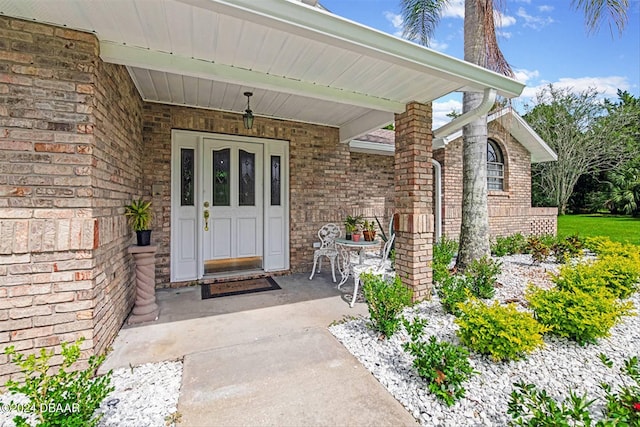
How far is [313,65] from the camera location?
2795mm

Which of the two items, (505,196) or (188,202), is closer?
(188,202)

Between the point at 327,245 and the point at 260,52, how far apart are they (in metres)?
3.37

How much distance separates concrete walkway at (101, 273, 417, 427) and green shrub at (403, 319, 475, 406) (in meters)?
0.28

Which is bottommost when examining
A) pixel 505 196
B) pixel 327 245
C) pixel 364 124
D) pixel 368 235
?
pixel 327 245

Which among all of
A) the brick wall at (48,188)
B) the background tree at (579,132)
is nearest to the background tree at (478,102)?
the brick wall at (48,188)

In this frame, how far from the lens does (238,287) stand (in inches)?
174

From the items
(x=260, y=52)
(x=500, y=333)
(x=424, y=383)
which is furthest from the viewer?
(x=260, y=52)

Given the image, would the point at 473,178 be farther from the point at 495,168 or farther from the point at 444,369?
the point at 495,168

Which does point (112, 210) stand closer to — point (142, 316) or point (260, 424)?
point (142, 316)

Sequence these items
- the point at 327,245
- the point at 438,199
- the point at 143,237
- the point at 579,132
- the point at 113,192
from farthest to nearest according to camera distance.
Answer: the point at 579,132
the point at 438,199
the point at 327,245
the point at 143,237
the point at 113,192

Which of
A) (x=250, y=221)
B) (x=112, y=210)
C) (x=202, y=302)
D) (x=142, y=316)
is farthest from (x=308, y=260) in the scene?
(x=112, y=210)

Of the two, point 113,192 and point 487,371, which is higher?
point 113,192

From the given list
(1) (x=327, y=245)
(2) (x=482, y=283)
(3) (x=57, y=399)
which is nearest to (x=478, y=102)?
(2) (x=482, y=283)

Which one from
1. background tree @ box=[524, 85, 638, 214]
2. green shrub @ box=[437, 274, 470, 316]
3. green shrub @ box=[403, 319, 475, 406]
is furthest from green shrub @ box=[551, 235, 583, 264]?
background tree @ box=[524, 85, 638, 214]
